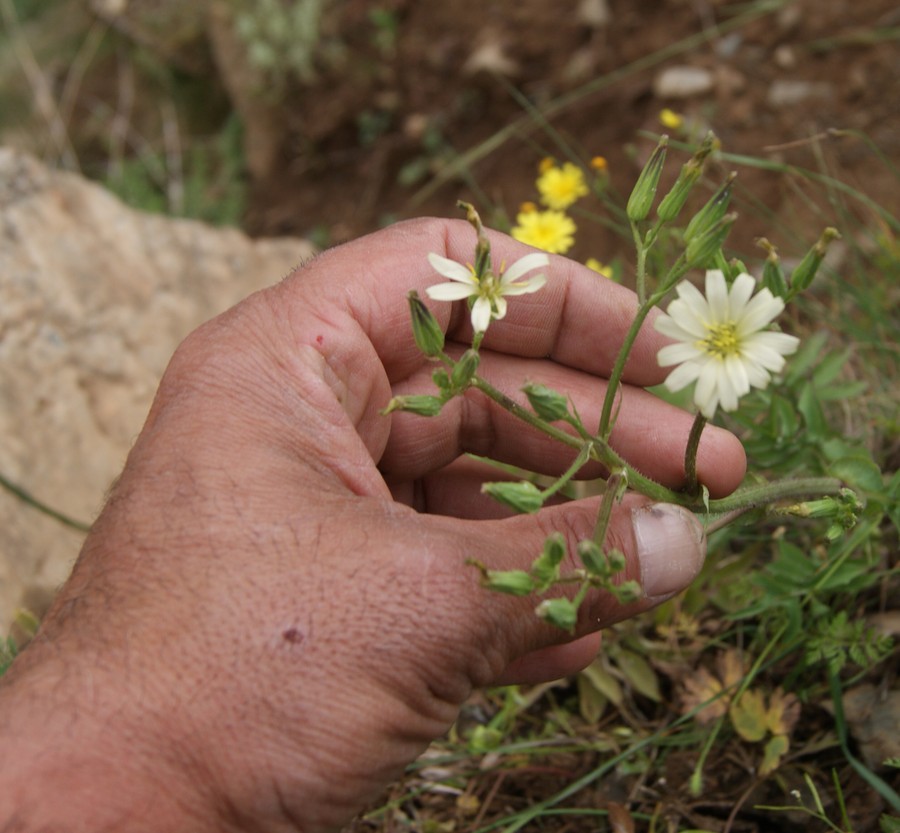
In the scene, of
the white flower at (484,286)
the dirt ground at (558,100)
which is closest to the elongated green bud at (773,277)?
the white flower at (484,286)

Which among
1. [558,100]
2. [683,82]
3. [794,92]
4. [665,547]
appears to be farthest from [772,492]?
[558,100]

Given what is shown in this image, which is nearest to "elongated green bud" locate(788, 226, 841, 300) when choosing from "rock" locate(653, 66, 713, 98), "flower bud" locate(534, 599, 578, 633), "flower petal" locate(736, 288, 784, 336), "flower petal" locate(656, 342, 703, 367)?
"flower petal" locate(736, 288, 784, 336)

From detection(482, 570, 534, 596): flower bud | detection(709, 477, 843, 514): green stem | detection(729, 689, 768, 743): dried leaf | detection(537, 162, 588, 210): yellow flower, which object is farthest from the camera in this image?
detection(537, 162, 588, 210): yellow flower

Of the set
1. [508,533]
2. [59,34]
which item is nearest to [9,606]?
[508,533]

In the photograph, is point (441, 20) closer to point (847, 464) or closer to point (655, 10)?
point (655, 10)

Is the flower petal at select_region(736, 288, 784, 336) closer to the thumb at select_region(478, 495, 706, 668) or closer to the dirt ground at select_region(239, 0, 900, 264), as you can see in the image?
the thumb at select_region(478, 495, 706, 668)

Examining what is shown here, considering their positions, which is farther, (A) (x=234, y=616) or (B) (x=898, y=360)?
(B) (x=898, y=360)
